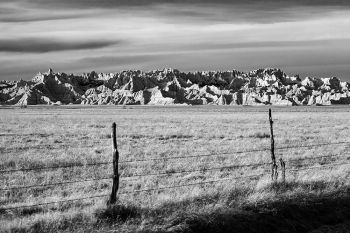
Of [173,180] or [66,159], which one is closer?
[173,180]

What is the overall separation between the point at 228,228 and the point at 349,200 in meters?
3.47

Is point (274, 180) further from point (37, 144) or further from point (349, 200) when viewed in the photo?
point (37, 144)

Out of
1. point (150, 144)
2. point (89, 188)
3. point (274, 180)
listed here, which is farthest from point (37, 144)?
point (274, 180)

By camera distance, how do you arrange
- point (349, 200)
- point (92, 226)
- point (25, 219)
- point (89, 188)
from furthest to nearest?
point (89, 188) → point (349, 200) → point (25, 219) → point (92, 226)

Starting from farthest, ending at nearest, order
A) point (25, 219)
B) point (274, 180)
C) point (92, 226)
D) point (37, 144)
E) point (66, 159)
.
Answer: point (37, 144) → point (66, 159) → point (274, 180) → point (25, 219) → point (92, 226)

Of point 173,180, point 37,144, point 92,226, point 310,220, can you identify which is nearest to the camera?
point 92,226

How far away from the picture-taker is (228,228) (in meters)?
8.15

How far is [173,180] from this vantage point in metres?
13.7

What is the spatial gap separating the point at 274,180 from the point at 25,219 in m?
5.77

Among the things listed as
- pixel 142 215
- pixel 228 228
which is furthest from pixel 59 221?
pixel 228 228

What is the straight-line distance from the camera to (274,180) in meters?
11.5

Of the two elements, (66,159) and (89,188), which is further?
(66,159)

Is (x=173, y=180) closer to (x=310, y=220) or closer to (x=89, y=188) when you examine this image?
(x=89, y=188)

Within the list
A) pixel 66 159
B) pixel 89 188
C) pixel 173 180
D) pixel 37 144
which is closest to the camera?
pixel 89 188
